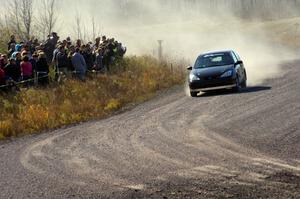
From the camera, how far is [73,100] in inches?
875

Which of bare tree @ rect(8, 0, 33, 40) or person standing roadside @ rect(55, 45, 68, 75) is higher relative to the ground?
bare tree @ rect(8, 0, 33, 40)

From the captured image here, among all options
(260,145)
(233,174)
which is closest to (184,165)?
(233,174)

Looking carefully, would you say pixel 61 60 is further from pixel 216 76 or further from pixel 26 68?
pixel 216 76

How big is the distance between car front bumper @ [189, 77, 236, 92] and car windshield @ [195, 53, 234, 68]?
1.38m

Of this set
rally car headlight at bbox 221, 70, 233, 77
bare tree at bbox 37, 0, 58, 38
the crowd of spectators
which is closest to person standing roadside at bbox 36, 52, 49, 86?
the crowd of spectators

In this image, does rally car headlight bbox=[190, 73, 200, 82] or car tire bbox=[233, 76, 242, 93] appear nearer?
car tire bbox=[233, 76, 242, 93]

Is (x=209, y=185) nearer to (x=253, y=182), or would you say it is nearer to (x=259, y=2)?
(x=253, y=182)

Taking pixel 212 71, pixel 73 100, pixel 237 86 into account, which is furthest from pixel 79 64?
pixel 237 86

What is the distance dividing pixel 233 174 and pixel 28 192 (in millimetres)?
3357

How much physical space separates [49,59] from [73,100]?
4172 mm

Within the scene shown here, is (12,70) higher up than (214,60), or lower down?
higher up

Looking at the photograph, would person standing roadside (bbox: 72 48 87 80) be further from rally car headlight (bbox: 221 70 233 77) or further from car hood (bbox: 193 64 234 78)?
rally car headlight (bbox: 221 70 233 77)

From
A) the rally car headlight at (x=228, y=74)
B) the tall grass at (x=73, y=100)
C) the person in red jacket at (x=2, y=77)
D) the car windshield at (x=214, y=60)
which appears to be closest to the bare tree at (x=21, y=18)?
the tall grass at (x=73, y=100)

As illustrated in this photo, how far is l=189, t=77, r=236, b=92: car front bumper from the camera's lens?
22484mm
